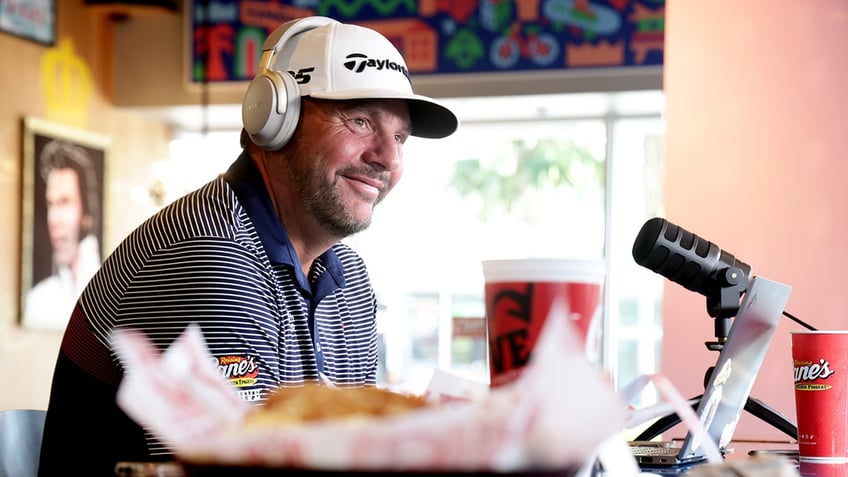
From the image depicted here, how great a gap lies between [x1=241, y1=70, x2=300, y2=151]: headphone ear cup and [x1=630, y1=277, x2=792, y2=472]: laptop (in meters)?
0.87

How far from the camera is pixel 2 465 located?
1671 millimetres

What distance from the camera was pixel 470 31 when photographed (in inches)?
219

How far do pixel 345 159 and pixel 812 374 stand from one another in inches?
38.0

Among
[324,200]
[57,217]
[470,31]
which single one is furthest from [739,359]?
[57,217]

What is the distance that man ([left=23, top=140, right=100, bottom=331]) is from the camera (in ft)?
18.6

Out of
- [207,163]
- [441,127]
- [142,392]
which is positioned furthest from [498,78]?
[142,392]

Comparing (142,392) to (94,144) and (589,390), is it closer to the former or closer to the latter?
(589,390)

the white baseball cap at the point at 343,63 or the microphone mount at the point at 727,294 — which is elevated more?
the white baseball cap at the point at 343,63

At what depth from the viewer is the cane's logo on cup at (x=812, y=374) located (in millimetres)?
1400

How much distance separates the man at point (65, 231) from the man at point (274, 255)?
3.91 meters

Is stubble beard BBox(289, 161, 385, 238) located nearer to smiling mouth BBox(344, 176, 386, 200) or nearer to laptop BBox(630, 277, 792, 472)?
smiling mouth BBox(344, 176, 386, 200)

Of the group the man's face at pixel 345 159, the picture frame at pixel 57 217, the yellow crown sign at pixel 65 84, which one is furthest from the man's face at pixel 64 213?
the man's face at pixel 345 159

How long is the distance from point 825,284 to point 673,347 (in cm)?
41

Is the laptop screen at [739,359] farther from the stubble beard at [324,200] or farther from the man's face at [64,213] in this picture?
the man's face at [64,213]
